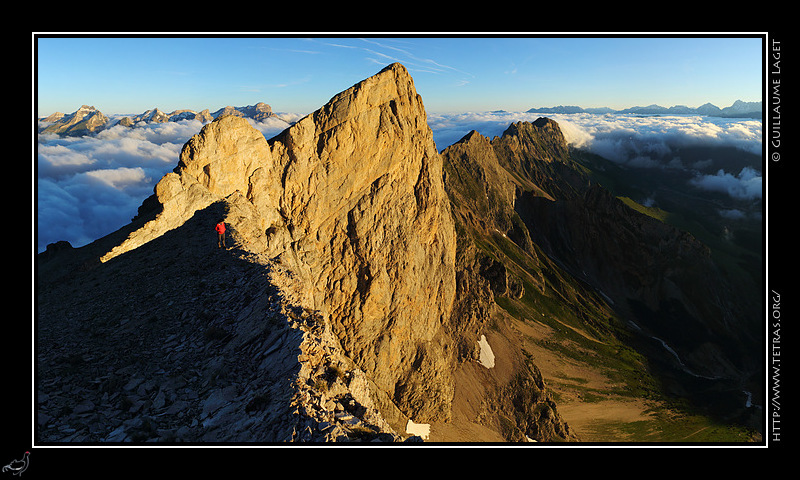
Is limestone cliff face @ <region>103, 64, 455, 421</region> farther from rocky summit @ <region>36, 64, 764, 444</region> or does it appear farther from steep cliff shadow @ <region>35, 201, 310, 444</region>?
steep cliff shadow @ <region>35, 201, 310, 444</region>

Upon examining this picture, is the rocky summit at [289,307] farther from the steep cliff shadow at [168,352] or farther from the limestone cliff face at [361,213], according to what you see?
the limestone cliff face at [361,213]

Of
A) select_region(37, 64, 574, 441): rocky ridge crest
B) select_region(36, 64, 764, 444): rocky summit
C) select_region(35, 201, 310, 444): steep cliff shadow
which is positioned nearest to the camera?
select_region(35, 201, 310, 444): steep cliff shadow

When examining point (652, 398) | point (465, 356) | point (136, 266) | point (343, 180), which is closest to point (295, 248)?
point (343, 180)

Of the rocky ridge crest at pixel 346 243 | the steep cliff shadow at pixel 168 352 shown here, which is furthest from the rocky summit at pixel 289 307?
the rocky ridge crest at pixel 346 243

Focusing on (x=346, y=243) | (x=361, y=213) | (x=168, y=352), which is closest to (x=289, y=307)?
(x=168, y=352)

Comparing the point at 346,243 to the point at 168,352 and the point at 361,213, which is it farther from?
the point at 168,352

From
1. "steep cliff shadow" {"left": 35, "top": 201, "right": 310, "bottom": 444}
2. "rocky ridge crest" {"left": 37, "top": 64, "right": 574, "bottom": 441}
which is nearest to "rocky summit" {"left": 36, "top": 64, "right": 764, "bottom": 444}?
"steep cliff shadow" {"left": 35, "top": 201, "right": 310, "bottom": 444}

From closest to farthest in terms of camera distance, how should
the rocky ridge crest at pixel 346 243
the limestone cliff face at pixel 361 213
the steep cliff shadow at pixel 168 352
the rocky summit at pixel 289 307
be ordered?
the steep cliff shadow at pixel 168 352 → the rocky summit at pixel 289 307 → the rocky ridge crest at pixel 346 243 → the limestone cliff face at pixel 361 213
